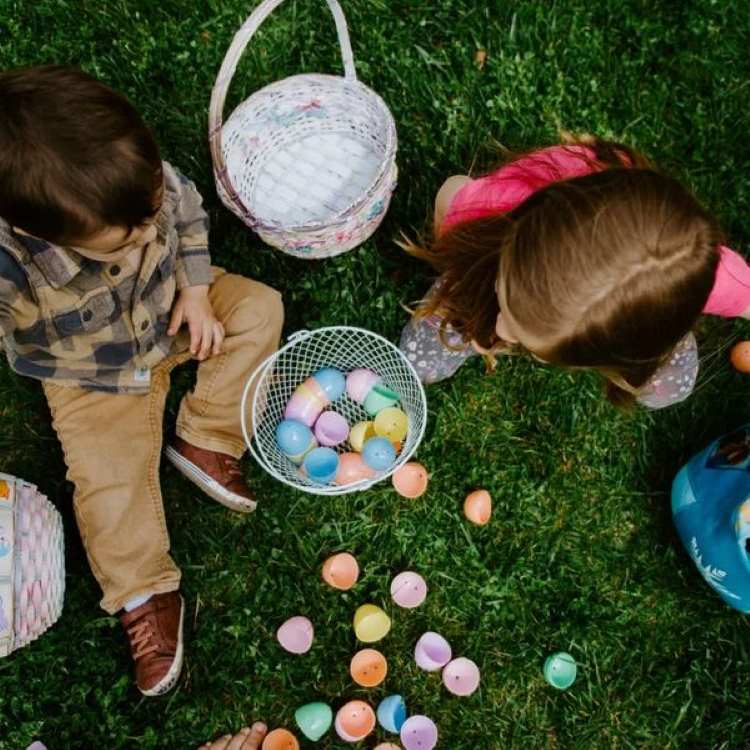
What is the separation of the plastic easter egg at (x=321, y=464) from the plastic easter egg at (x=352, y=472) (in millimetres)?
28

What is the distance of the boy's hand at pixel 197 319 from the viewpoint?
6.66 ft

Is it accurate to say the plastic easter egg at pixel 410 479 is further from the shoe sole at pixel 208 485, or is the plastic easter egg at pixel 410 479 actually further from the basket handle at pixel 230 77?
Answer: the basket handle at pixel 230 77

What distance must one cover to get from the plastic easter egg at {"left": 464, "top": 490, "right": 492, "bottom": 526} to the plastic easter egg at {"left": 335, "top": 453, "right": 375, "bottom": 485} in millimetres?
281

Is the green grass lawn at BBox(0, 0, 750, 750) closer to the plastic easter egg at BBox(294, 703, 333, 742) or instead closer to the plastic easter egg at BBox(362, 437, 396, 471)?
the plastic easter egg at BBox(294, 703, 333, 742)

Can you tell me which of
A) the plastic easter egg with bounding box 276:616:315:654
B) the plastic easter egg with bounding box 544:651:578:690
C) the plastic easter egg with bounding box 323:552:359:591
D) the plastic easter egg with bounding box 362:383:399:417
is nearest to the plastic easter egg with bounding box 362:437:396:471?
the plastic easter egg with bounding box 362:383:399:417

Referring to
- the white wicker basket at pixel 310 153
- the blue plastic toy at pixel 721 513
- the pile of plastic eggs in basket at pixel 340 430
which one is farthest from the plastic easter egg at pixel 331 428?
the blue plastic toy at pixel 721 513

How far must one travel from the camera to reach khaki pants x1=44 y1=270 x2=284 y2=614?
206 cm

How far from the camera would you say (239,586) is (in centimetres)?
222

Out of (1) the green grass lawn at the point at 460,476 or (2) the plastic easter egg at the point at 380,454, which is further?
(1) the green grass lawn at the point at 460,476

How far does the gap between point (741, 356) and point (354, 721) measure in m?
1.36

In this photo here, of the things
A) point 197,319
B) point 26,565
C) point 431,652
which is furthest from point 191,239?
point 431,652

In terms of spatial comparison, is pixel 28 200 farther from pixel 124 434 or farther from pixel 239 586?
pixel 239 586

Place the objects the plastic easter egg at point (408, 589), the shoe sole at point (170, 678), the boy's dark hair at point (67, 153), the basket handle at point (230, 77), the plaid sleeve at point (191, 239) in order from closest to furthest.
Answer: the boy's dark hair at point (67, 153) → the basket handle at point (230, 77) → the plaid sleeve at point (191, 239) → the shoe sole at point (170, 678) → the plastic easter egg at point (408, 589)

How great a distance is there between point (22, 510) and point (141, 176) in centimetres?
81
